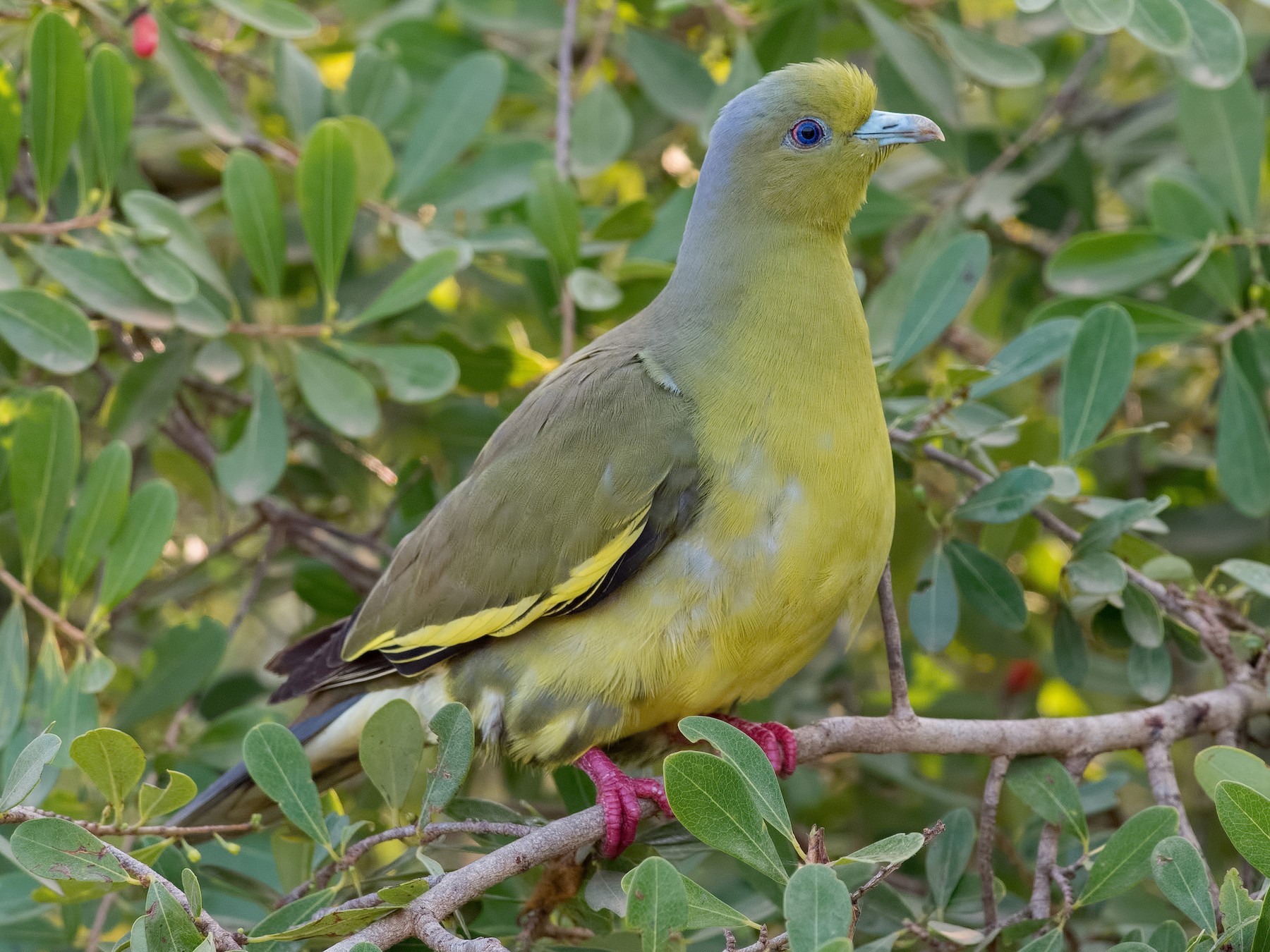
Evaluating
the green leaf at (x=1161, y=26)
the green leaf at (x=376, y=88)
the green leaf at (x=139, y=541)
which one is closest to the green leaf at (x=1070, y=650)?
the green leaf at (x=1161, y=26)

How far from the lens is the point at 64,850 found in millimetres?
1775

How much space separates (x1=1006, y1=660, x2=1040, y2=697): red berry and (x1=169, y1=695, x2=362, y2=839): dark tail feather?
1824mm

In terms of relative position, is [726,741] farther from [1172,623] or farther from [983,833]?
[1172,623]

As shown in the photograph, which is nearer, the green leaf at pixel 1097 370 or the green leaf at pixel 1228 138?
the green leaf at pixel 1097 370

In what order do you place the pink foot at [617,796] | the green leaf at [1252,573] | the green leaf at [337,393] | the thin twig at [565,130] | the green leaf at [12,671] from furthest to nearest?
the thin twig at [565,130]
the green leaf at [337,393]
the green leaf at [12,671]
the pink foot at [617,796]
the green leaf at [1252,573]

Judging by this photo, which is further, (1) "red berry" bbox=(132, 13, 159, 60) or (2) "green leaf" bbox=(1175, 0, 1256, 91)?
(1) "red berry" bbox=(132, 13, 159, 60)

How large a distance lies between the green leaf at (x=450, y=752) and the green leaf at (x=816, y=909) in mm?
693

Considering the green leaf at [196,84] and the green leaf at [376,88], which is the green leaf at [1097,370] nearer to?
the green leaf at [376,88]

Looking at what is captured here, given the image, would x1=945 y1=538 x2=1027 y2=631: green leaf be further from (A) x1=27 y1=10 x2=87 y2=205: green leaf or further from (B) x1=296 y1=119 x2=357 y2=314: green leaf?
(A) x1=27 y1=10 x2=87 y2=205: green leaf

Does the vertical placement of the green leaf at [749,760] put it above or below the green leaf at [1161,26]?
below

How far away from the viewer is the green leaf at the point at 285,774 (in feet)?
6.70

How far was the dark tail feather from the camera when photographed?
263 centimetres

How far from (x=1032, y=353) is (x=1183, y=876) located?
1.20 meters

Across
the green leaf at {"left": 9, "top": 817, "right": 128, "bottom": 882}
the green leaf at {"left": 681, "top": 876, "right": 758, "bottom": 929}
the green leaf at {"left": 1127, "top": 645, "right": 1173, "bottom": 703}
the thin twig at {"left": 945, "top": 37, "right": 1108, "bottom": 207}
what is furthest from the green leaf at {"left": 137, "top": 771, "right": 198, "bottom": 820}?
the thin twig at {"left": 945, "top": 37, "right": 1108, "bottom": 207}
